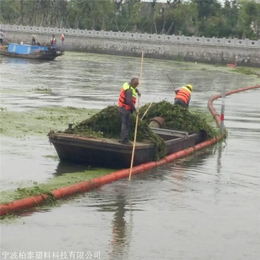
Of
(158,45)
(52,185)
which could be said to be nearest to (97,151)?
(52,185)

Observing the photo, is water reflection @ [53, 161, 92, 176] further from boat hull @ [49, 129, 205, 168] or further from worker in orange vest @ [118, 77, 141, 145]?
worker in orange vest @ [118, 77, 141, 145]

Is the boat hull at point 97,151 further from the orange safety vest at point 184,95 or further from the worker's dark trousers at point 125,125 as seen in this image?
the orange safety vest at point 184,95

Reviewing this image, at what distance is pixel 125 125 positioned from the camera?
13.4 metres

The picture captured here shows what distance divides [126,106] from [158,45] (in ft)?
201

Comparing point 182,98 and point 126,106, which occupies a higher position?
point 126,106

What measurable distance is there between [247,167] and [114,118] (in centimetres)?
280

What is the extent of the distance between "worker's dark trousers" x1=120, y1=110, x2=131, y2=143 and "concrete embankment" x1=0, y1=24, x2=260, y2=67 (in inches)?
2158

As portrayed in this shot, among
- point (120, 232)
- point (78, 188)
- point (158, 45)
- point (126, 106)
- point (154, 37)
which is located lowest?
point (120, 232)

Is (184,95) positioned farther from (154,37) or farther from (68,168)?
(154,37)

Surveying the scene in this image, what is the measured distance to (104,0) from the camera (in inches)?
3890

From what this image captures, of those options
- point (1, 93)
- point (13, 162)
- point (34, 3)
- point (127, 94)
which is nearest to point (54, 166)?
point (13, 162)

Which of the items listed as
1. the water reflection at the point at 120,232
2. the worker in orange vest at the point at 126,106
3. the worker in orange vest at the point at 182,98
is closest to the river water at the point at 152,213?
the water reflection at the point at 120,232

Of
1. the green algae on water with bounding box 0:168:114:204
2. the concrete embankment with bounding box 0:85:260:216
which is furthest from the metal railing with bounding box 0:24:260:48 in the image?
the green algae on water with bounding box 0:168:114:204

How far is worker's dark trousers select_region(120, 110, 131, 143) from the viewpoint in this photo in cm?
1337
